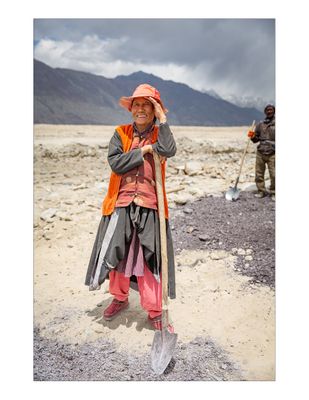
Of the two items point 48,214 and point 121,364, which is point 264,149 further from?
point 121,364

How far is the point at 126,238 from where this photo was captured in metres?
2.19

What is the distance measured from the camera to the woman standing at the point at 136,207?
2049mm

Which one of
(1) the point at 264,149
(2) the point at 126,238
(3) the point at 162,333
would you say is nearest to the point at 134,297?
(3) the point at 162,333

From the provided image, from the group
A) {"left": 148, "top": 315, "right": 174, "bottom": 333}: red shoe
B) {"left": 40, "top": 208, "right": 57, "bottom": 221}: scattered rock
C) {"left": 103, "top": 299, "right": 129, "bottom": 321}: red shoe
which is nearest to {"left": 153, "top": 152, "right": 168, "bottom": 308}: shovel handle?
{"left": 148, "top": 315, "right": 174, "bottom": 333}: red shoe

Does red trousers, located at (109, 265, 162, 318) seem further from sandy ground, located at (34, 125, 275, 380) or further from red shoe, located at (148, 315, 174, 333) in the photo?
sandy ground, located at (34, 125, 275, 380)

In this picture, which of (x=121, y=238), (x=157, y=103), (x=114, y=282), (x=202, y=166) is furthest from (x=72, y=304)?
(x=202, y=166)

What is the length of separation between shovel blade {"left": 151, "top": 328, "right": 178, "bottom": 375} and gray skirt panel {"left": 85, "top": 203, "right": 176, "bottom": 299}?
35 cm

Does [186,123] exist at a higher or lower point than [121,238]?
higher

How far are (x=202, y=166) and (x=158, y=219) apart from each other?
4.22 m

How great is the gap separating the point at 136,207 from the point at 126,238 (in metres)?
0.19

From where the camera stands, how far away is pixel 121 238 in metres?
2.15

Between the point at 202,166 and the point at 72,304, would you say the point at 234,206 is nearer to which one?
the point at 202,166

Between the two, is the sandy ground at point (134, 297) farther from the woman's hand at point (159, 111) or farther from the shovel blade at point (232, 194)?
the woman's hand at point (159, 111)

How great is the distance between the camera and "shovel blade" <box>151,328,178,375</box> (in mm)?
2125
